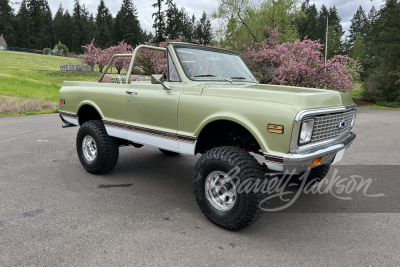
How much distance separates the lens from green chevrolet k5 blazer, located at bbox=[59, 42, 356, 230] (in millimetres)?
2924

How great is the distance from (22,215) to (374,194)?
180 inches

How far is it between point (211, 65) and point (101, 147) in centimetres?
208

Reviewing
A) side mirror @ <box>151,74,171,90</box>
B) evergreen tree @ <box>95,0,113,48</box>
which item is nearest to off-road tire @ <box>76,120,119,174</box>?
side mirror @ <box>151,74,171,90</box>

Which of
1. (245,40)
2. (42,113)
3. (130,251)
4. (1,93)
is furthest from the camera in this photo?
(245,40)

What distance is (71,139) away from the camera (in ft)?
25.8

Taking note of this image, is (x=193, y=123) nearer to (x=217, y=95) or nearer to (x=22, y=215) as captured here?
(x=217, y=95)

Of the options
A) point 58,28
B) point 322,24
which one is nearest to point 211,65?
point 322,24

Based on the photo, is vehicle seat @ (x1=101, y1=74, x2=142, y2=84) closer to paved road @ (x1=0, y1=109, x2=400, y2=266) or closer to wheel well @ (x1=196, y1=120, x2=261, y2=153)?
paved road @ (x1=0, y1=109, x2=400, y2=266)

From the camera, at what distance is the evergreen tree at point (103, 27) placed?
7918 centimetres

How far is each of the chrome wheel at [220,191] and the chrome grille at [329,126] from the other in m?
0.99

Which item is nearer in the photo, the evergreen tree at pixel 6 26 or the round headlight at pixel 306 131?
the round headlight at pixel 306 131

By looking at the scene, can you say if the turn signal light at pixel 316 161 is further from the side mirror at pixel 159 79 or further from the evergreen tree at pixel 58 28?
the evergreen tree at pixel 58 28

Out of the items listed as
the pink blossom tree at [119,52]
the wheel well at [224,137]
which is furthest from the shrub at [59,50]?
the wheel well at [224,137]

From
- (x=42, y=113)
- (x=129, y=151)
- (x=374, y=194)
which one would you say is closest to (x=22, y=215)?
(x=129, y=151)
